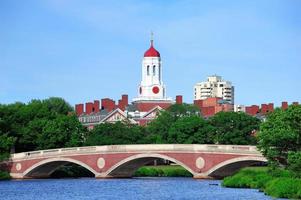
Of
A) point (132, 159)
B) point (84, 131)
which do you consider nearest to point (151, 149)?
point (132, 159)

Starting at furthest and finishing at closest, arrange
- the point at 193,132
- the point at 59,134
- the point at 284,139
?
the point at 193,132 < the point at 59,134 < the point at 284,139

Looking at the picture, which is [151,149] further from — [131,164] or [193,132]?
[193,132]

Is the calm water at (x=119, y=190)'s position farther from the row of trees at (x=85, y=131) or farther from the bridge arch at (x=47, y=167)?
the row of trees at (x=85, y=131)

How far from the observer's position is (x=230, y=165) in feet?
268

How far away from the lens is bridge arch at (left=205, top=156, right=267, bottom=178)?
7756 centimetres

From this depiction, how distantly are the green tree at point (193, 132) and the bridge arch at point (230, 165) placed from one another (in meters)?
19.5

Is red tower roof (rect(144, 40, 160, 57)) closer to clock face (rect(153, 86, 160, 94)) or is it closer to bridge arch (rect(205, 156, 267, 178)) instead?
clock face (rect(153, 86, 160, 94))

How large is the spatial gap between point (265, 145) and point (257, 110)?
273ft

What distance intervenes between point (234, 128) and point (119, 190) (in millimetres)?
38600

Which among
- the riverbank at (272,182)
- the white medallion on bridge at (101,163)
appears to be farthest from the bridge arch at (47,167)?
the riverbank at (272,182)

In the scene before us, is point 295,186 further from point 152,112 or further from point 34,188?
point 152,112

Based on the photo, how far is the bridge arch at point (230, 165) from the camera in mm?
77562

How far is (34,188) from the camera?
241 feet

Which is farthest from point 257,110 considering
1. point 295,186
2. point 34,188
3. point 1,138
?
point 295,186
